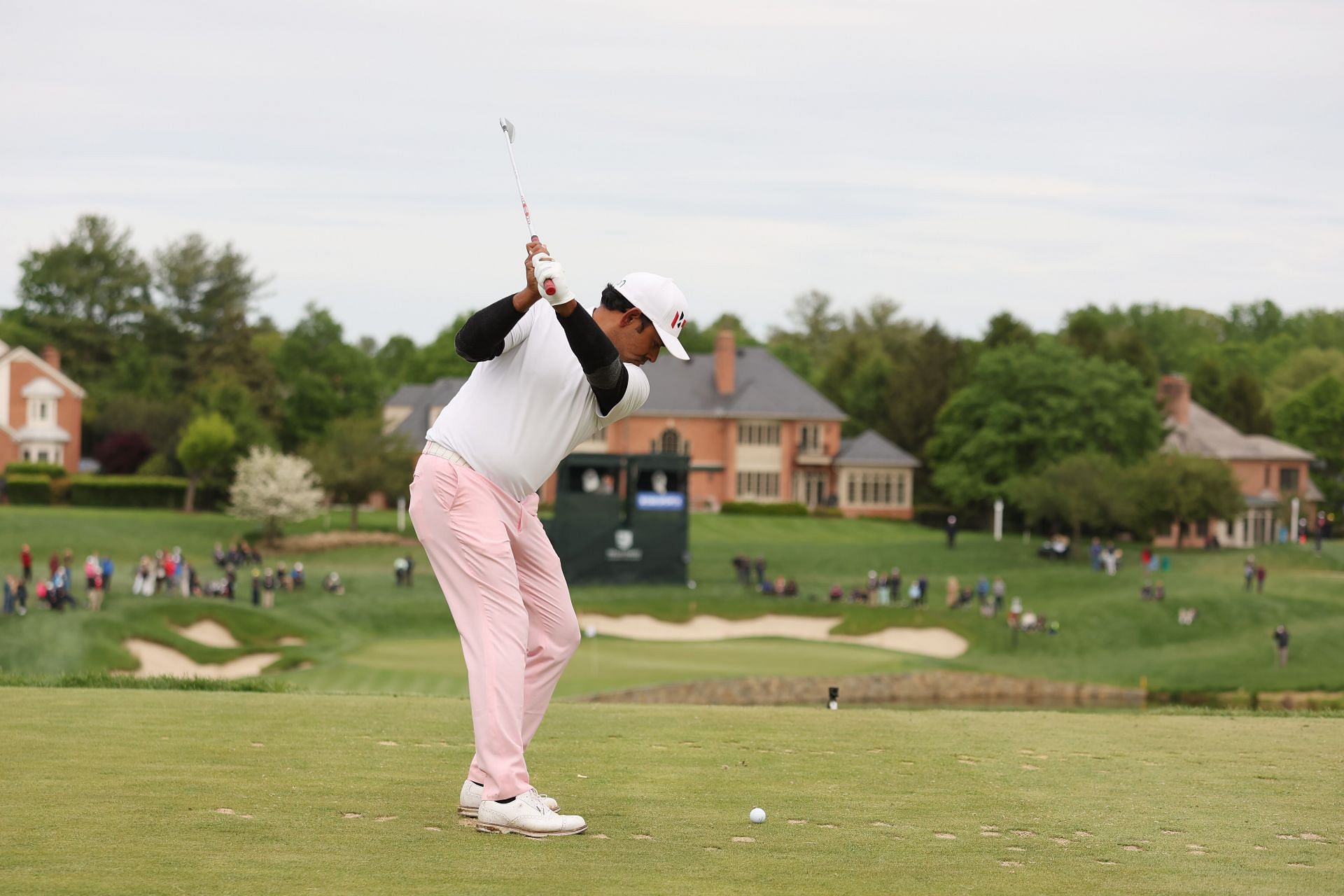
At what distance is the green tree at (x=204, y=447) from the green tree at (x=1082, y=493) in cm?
4073

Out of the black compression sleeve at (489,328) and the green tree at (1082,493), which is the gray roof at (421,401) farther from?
the black compression sleeve at (489,328)

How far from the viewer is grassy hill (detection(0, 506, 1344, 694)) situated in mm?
37594

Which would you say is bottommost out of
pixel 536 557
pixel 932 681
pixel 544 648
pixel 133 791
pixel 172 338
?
pixel 932 681

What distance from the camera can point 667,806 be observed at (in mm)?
7148

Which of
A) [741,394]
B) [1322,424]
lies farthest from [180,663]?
[1322,424]

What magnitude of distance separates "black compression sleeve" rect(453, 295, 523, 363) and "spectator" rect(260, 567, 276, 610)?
141ft

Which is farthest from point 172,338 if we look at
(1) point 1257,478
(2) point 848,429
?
(1) point 1257,478

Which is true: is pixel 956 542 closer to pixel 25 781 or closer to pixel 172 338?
pixel 172 338

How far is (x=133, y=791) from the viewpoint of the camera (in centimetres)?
698

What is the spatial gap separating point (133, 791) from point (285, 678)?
91.6 ft

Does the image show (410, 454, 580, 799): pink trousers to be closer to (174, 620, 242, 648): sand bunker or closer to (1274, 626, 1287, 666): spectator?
(174, 620, 242, 648): sand bunker

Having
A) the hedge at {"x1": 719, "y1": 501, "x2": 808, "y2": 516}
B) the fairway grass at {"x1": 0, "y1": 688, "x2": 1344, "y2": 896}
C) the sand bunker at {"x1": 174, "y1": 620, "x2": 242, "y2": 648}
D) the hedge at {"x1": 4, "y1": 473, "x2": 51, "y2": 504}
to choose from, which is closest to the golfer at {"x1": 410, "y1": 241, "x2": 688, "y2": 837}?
the fairway grass at {"x1": 0, "y1": 688, "x2": 1344, "y2": 896}

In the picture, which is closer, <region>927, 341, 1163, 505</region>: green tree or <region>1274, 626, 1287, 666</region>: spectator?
<region>1274, 626, 1287, 666</region>: spectator

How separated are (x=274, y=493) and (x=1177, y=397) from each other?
5864 cm
